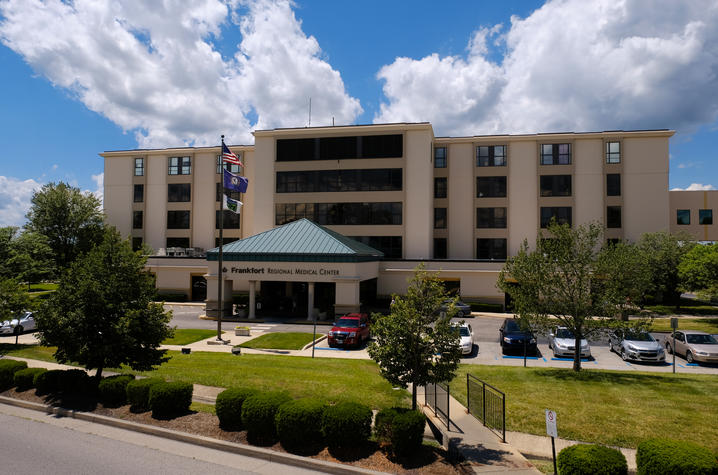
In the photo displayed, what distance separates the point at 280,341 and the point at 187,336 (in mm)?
6211

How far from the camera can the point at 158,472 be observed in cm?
927

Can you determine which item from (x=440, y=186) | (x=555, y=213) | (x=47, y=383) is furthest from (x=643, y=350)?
(x=440, y=186)

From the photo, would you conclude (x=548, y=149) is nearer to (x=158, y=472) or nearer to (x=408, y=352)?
(x=408, y=352)

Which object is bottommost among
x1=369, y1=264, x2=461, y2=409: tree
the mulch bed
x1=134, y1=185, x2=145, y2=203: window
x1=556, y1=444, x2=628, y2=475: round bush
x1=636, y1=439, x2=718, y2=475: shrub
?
the mulch bed

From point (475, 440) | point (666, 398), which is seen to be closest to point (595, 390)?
point (666, 398)

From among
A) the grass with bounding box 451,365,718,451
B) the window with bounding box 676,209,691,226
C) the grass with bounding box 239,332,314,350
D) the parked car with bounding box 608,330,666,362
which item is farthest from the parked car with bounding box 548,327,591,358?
the window with bounding box 676,209,691,226

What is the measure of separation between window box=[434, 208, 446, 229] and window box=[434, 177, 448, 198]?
1.68m

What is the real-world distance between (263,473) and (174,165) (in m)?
50.8

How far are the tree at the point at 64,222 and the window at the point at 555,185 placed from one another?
5203 cm

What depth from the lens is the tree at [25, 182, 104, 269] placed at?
52.6 metres

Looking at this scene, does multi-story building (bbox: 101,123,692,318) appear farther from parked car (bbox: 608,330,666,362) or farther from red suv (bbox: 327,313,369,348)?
parked car (bbox: 608,330,666,362)

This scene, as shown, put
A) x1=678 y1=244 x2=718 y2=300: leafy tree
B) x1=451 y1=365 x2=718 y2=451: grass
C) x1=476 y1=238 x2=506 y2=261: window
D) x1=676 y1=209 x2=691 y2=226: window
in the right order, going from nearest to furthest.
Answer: x1=451 y1=365 x2=718 y2=451: grass
x1=678 y1=244 x2=718 y2=300: leafy tree
x1=476 y1=238 x2=506 y2=261: window
x1=676 y1=209 x2=691 y2=226: window

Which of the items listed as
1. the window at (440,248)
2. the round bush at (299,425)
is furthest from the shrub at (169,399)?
the window at (440,248)

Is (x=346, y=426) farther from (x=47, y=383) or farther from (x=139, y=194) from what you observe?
(x=139, y=194)
